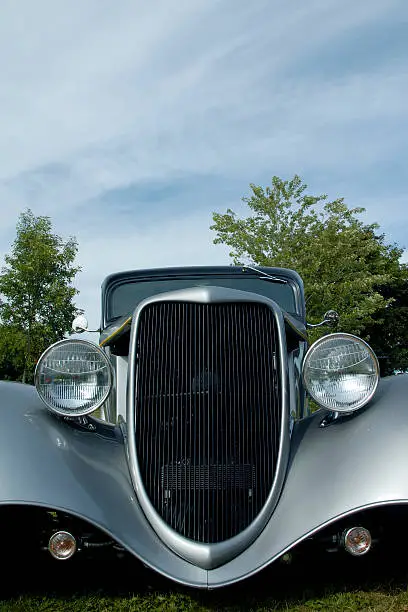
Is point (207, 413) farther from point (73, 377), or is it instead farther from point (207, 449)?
point (73, 377)

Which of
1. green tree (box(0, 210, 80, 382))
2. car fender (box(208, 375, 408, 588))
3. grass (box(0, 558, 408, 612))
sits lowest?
grass (box(0, 558, 408, 612))

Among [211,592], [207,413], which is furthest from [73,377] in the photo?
[211,592]

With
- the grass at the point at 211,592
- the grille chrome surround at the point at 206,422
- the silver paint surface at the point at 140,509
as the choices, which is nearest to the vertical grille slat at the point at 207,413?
the grille chrome surround at the point at 206,422

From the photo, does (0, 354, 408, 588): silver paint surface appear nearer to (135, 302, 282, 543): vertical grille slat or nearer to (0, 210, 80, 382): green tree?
(135, 302, 282, 543): vertical grille slat

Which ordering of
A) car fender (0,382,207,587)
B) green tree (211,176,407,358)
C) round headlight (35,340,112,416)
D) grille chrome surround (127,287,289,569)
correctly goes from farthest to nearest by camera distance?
green tree (211,176,407,358)
round headlight (35,340,112,416)
grille chrome surround (127,287,289,569)
car fender (0,382,207,587)

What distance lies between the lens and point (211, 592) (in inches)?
122

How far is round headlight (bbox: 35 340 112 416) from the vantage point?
10.2 ft

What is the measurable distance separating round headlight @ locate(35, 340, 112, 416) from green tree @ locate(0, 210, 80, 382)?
23654mm

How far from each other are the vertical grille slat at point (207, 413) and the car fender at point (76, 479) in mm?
133

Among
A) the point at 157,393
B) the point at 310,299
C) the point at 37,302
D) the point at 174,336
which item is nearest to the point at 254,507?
the point at 157,393

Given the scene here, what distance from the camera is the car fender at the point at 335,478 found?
9.01 feet

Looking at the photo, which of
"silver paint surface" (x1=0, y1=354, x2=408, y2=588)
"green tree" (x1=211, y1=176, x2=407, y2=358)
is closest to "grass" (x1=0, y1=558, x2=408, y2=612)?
"silver paint surface" (x1=0, y1=354, x2=408, y2=588)

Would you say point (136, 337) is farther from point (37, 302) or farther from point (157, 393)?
point (37, 302)

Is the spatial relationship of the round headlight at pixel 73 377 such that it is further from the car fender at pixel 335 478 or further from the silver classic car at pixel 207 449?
the car fender at pixel 335 478
